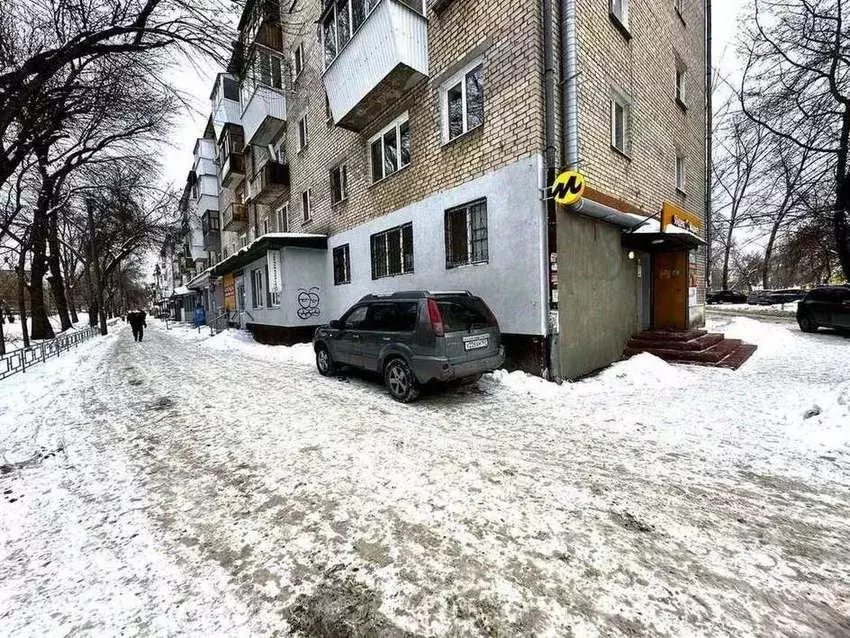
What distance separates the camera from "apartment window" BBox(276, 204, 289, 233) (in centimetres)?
1662

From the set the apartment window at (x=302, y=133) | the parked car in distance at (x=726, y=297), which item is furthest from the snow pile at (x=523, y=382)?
the parked car in distance at (x=726, y=297)

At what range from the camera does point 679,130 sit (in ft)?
36.0

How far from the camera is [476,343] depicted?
579 cm

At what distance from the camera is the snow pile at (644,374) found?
21.3 ft

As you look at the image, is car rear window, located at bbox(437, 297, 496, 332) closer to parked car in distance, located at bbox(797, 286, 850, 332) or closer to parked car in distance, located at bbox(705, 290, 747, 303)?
parked car in distance, located at bbox(797, 286, 850, 332)

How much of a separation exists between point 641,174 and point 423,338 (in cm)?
762

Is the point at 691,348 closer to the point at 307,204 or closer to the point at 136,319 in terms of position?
the point at 307,204

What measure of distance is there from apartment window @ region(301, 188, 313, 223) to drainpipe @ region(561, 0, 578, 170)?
10.5 meters

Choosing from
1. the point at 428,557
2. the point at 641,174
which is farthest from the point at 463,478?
the point at 641,174

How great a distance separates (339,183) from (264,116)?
19.7ft

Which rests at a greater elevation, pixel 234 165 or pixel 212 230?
pixel 234 165

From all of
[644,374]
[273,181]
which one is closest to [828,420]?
[644,374]

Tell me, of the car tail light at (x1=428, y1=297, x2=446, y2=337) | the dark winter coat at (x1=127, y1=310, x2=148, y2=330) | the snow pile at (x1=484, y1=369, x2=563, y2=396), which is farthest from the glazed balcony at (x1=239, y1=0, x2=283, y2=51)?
the dark winter coat at (x1=127, y1=310, x2=148, y2=330)

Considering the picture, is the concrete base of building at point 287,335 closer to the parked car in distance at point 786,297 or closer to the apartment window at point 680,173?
the apartment window at point 680,173
